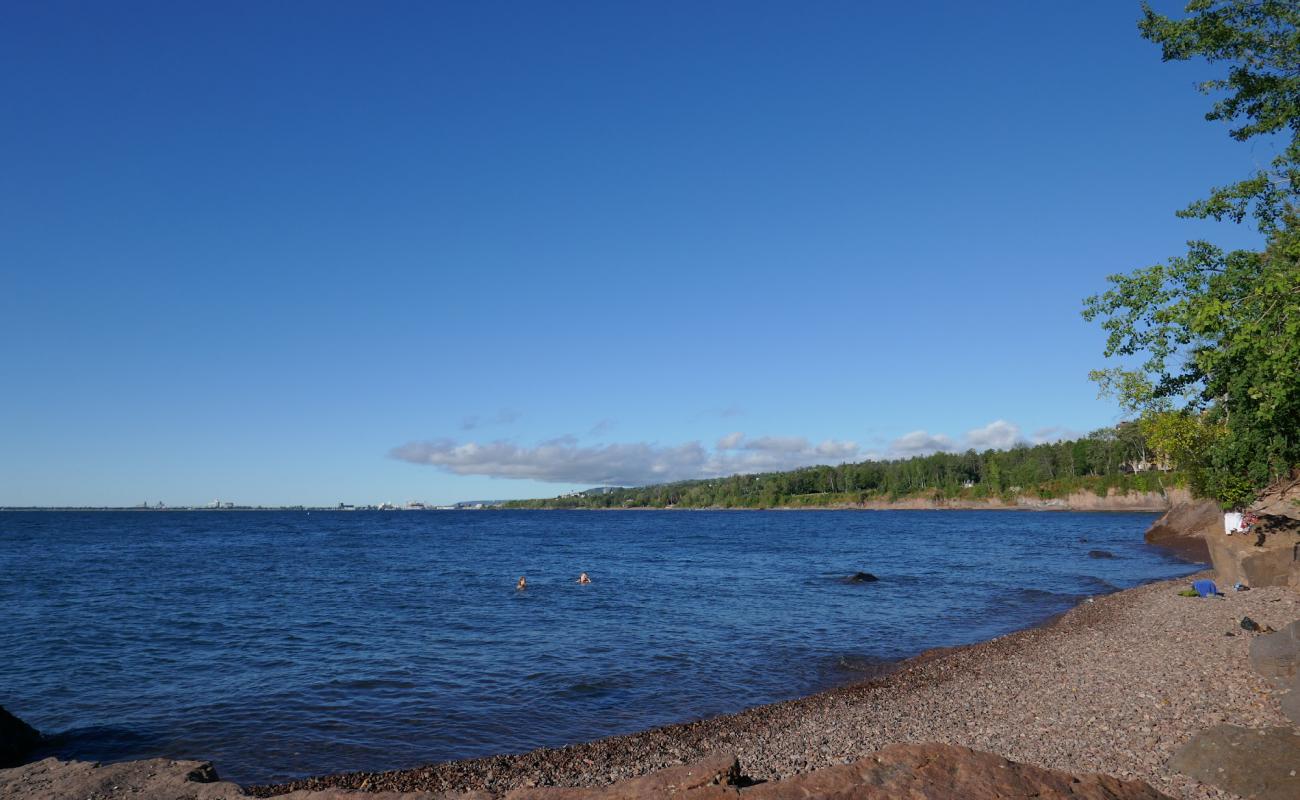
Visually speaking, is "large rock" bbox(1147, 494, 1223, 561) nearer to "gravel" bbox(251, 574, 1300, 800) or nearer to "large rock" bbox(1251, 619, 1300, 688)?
"gravel" bbox(251, 574, 1300, 800)

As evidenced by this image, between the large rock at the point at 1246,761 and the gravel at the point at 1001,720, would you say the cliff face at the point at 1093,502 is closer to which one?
the gravel at the point at 1001,720

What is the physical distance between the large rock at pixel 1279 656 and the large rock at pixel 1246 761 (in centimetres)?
394

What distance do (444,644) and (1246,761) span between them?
2174cm

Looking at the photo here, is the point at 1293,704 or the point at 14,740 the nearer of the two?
the point at 1293,704

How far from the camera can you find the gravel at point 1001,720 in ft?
35.5

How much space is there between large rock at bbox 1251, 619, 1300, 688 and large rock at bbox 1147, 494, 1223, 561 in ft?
146

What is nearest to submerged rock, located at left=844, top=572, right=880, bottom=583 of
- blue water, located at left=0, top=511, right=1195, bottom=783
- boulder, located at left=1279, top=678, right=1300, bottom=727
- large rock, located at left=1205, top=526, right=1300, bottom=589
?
blue water, located at left=0, top=511, right=1195, bottom=783

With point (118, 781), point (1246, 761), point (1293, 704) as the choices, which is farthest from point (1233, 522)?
point (118, 781)

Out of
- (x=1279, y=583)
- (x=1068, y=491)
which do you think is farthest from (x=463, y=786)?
(x=1068, y=491)

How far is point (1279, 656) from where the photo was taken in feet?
43.1

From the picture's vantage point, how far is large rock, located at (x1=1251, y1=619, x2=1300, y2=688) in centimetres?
1257

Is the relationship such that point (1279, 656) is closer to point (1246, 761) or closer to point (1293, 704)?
point (1293, 704)

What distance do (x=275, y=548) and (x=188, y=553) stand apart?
9689 millimetres

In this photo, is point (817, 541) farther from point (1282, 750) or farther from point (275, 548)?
point (1282, 750)
